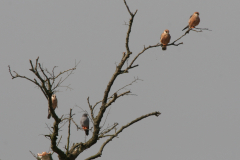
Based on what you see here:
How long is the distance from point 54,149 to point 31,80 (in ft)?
4.87

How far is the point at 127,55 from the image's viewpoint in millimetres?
7148

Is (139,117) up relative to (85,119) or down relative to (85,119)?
down

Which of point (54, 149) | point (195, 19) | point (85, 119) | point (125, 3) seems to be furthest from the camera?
point (85, 119)

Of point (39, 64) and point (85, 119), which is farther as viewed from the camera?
point (85, 119)

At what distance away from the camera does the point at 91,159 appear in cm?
692

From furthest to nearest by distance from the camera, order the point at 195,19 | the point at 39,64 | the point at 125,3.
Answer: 1. the point at 195,19
2. the point at 125,3
3. the point at 39,64

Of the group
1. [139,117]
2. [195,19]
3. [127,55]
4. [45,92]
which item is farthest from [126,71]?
[195,19]

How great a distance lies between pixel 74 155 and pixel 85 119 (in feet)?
9.54

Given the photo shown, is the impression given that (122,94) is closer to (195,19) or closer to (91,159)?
(91,159)

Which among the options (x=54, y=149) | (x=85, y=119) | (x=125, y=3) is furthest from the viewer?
(x=85, y=119)

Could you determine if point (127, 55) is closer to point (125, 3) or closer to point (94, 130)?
point (125, 3)

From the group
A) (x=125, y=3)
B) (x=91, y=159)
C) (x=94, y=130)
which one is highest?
(x=125, y=3)

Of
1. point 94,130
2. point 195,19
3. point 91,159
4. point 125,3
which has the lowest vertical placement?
point 91,159

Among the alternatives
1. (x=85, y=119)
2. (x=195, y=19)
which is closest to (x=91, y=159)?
(x=85, y=119)
